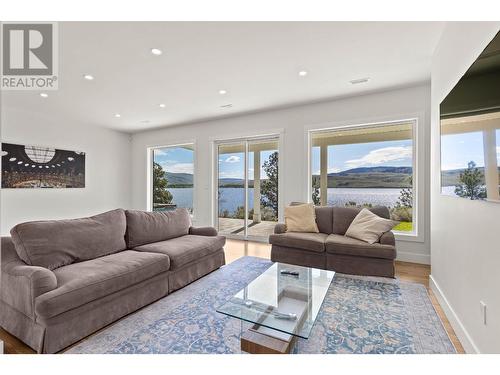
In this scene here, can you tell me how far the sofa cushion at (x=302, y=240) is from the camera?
3133 millimetres

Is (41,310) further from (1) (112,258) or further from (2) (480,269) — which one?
(2) (480,269)

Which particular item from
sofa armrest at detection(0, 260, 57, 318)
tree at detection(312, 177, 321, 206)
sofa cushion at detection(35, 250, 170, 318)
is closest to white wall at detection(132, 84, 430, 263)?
tree at detection(312, 177, 321, 206)

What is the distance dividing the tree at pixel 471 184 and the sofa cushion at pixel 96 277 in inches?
101

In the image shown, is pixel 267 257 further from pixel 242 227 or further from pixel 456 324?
pixel 456 324

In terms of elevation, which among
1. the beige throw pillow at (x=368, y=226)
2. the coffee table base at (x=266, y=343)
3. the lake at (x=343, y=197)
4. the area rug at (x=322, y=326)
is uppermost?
the lake at (x=343, y=197)

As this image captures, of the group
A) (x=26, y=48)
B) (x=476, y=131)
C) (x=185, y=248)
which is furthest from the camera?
(x=185, y=248)

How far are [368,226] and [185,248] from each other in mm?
2329

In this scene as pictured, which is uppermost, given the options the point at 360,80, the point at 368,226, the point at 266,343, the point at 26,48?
the point at 360,80

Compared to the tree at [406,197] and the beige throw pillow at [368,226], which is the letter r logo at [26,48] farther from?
the tree at [406,197]

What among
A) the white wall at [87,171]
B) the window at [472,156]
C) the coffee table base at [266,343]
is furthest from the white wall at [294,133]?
the coffee table base at [266,343]

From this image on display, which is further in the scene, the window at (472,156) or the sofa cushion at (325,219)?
the sofa cushion at (325,219)

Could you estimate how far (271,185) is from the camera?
496cm

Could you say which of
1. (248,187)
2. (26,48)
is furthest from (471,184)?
(26,48)

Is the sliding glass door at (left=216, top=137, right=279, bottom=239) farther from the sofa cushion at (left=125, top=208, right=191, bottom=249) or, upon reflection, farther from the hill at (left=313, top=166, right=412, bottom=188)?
the sofa cushion at (left=125, top=208, right=191, bottom=249)
